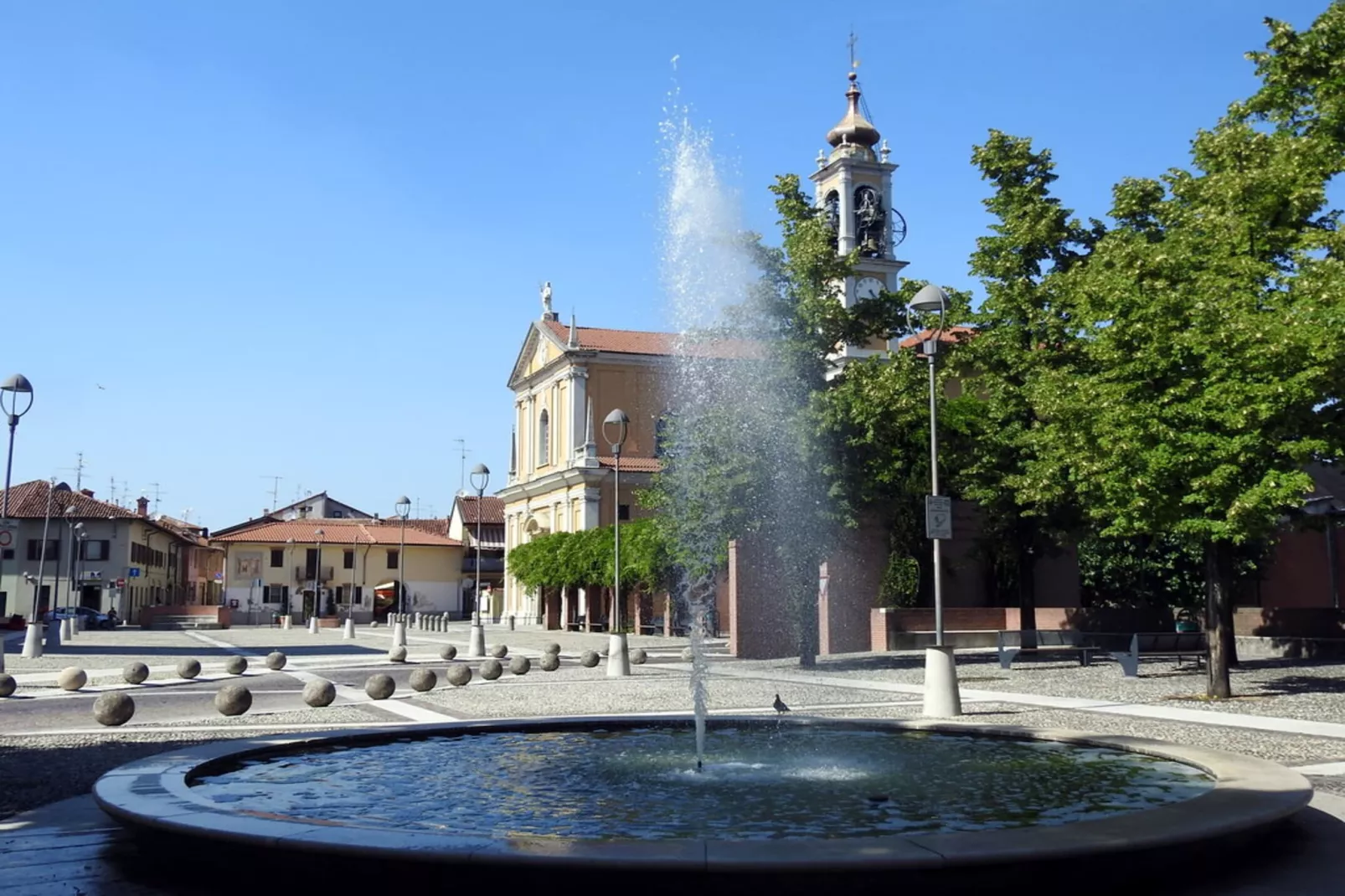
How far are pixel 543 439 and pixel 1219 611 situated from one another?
59.6m

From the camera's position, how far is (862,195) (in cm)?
5666

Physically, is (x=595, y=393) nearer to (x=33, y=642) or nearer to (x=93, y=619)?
(x=93, y=619)

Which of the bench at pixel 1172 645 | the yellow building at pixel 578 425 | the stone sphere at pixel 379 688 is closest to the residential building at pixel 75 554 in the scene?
the yellow building at pixel 578 425

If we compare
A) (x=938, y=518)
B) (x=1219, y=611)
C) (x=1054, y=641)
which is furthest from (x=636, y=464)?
(x=938, y=518)

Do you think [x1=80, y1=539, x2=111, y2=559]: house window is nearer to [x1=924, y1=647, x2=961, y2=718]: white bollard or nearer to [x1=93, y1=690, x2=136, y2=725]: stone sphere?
[x1=93, y1=690, x2=136, y2=725]: stone sphere

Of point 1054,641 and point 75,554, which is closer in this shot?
point 1054,641

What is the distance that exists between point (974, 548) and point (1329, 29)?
16357 mm

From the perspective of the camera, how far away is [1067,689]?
65.4 feet

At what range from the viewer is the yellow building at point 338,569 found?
98.3 metres

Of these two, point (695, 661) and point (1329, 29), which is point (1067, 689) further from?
point (1329, 29)

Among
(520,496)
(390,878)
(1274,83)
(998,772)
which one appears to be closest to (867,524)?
(1274,83)

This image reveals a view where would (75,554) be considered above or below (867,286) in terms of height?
below

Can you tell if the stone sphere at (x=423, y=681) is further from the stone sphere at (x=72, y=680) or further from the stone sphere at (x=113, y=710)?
the stone sphere at (x=72, y=680)

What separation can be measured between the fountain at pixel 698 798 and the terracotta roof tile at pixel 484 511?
9639 centimetres
